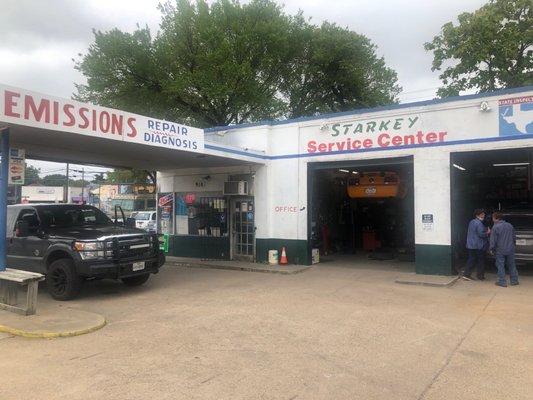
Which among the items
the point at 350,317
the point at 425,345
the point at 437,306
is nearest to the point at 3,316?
the point at 350,317

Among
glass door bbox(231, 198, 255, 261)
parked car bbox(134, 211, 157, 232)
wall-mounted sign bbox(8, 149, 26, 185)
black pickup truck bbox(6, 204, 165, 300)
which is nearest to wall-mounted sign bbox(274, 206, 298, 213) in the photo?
glass door bbox(231, 198, 255, 261)

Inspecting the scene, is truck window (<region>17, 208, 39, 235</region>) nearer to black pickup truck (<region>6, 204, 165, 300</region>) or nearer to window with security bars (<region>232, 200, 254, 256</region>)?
black pickup truck (<region>6, 204, 165, 300</region>)

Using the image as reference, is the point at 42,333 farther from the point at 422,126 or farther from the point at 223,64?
the point at 223,64

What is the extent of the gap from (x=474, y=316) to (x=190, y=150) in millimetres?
7587

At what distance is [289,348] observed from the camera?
6230 millimetres

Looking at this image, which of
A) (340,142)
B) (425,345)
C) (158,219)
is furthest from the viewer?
(158,219)

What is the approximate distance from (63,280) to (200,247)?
6915 mm

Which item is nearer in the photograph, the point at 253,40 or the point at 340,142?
the point at 340,142

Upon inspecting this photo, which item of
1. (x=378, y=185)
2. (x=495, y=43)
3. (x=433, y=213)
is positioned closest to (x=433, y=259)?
(x=433, y=213)

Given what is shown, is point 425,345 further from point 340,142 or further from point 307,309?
point 340,142

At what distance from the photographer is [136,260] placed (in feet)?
32.8

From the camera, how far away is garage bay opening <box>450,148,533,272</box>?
39.5ft

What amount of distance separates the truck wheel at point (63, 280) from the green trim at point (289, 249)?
21.8 ft

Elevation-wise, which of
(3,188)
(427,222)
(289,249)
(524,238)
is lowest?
(289,249)
